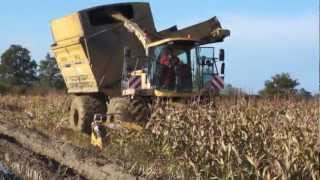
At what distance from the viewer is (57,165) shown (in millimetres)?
10328

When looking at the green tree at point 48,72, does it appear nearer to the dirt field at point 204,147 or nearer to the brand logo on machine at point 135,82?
the brand logo on machine at point 135,82

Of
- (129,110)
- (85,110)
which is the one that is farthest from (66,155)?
(85,110)

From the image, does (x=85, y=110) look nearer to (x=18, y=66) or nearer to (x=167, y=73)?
(x=167, y=73)

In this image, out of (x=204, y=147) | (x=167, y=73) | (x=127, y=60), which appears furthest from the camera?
(x=127, y=60)

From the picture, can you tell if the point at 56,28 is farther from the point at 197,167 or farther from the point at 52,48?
the point at 197,167

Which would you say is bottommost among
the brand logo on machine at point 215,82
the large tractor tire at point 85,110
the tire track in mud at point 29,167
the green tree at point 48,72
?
the tire track in mud at point 29,167

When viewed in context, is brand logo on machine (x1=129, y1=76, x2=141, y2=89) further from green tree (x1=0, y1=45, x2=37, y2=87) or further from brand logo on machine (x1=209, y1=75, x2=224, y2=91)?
green tree (x1=0, y1=45, x2=37, y2=87)

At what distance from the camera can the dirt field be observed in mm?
7621

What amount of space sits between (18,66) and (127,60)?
173 feet

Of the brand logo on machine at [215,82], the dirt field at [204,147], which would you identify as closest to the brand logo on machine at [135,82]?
the brand logo on machine at [215,82]

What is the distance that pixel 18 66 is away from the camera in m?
66.7

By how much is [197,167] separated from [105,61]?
7.63 meters

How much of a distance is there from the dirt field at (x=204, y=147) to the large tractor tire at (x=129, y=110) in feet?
2.77

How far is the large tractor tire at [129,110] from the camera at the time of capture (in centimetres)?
1289
